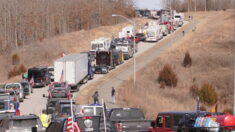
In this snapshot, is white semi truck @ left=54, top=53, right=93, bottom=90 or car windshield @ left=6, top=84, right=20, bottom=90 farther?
white semi truck @ left=54, top=53, right=93, bottom=90

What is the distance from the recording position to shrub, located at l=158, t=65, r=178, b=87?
65062 millimetres

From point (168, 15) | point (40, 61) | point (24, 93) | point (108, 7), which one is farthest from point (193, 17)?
point (24, 93)

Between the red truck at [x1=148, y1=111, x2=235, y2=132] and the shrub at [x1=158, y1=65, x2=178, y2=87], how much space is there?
42.5m

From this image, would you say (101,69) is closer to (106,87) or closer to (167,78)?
(167,78)

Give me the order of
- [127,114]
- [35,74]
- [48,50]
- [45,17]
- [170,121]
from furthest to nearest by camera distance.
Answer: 1. [45,17]
2. [48,50]
3. [35,74]
4. [127,114]
5. [170,121]

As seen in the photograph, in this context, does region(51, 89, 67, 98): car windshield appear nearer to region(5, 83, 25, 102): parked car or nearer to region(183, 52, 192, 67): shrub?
region(5, 83, 25, 102): parked car

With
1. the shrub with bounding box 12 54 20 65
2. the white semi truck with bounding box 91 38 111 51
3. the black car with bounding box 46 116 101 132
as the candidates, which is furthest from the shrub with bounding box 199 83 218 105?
the shrub with bounding box 12 54 20 65

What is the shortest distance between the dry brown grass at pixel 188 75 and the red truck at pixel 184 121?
1597 cm

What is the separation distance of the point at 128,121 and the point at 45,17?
359 feet

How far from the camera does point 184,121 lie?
62.8 feet

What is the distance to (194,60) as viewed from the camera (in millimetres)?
78125

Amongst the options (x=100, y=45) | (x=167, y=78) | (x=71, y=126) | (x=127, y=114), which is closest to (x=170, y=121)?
(x=127, y=114)

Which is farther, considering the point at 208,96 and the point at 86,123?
the point at 208,96

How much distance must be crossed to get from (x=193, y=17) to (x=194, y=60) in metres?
79.2
